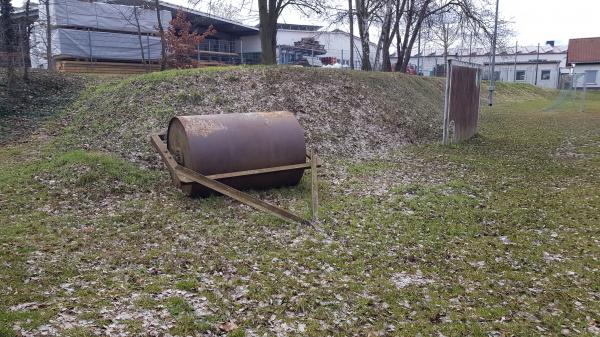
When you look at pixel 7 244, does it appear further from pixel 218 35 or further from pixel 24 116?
pixel 218 35

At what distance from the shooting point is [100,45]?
25.5m

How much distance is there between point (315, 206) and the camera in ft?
25.8

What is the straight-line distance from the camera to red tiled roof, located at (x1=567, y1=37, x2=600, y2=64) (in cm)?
5577

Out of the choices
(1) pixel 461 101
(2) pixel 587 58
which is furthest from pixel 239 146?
(2) pixel 587 58

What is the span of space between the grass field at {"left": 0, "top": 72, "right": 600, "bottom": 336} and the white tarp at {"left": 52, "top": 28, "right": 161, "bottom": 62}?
50.7ft

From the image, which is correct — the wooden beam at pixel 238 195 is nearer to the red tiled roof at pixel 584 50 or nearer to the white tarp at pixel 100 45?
the white tarp at pixel 100 45

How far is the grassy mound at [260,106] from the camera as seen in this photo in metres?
12.1

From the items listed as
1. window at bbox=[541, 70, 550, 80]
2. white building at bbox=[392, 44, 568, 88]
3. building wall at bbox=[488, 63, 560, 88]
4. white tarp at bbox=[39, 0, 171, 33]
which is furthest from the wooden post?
window at bbox=[541, 70, 550, 80]

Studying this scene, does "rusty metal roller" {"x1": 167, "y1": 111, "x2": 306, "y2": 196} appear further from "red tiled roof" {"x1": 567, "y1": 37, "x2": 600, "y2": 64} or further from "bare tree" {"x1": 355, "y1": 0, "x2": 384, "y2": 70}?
"red tiled roof" {"x1": 567, "y1": 37, "x2": 600, "y2": 64}

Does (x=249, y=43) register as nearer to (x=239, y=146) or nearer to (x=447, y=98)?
(x=447, y=98)

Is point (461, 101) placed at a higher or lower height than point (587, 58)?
lower

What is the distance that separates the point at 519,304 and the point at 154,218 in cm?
513

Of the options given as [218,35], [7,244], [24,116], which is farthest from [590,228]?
[218,35]

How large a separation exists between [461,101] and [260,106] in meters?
6.67
